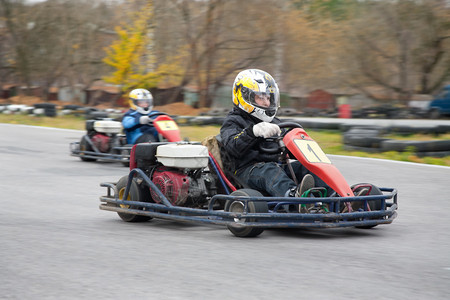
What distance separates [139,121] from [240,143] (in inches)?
190

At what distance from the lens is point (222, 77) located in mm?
26359

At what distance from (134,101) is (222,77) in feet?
54.1

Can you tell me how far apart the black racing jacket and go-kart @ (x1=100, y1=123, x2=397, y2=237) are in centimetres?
11

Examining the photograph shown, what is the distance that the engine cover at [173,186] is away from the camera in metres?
5.02

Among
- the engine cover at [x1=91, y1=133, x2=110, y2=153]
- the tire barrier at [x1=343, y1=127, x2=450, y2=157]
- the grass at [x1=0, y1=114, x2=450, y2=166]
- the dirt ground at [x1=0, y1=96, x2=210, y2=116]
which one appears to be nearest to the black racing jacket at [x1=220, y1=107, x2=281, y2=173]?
the engine cover at [x1=91, y1=133, x2=110, y2=153]

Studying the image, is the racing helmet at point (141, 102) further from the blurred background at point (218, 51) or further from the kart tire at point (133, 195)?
the blurred background at point (218, 51)

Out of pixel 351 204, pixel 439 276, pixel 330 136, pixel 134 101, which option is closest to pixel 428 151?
pixel 330 136

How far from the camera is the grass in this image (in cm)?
1057

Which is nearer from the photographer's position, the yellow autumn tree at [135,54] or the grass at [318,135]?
the grass at [318,135]

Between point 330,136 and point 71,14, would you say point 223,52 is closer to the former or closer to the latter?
point 71,14

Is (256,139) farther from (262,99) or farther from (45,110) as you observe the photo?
(45,110)

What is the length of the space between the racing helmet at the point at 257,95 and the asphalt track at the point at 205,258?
99cm

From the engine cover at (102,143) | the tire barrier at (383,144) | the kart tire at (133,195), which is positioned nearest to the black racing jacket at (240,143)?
the kart tire at (133,195)

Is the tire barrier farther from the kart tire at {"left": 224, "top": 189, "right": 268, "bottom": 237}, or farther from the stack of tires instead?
the stack of tires
